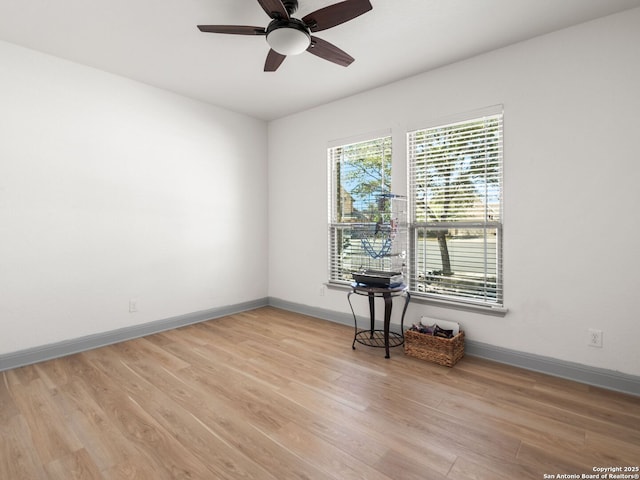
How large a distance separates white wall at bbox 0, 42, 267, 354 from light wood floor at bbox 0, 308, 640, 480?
0.57 m

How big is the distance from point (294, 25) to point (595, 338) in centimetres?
305

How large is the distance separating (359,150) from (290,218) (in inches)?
54.4

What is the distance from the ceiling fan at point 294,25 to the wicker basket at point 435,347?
244 cm

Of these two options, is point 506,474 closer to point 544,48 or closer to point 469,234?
point 469,234

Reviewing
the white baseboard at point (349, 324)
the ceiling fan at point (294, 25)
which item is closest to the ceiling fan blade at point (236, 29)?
the ceiling fan at point (294, 25)

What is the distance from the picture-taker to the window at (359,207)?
3510 mm

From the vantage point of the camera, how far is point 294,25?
80.0 inches

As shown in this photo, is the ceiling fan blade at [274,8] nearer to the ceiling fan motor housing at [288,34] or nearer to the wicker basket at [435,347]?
the ceiling fan motor housing at [288,34]

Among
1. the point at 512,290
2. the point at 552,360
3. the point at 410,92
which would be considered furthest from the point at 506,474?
the point at 410,92

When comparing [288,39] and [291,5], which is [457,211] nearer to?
[288,39]

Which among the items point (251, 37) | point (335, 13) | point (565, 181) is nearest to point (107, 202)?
point (251, 37)

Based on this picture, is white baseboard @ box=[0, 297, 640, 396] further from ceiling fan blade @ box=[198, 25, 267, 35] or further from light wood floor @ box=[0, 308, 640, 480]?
ceiling fan blade @ box=[198, 25, 267, 35]

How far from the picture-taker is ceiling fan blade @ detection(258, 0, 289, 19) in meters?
1.81

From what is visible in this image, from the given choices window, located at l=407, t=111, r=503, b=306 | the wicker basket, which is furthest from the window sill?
the wicker basket
